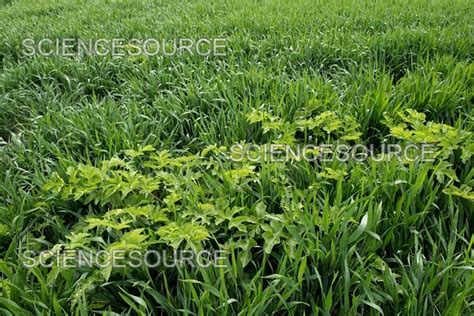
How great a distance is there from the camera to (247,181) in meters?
1.73

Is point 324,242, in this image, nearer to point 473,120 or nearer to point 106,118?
point 473,120

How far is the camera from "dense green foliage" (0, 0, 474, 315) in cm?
134

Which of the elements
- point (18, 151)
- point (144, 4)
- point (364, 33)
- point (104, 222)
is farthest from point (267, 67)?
point (144, 4)

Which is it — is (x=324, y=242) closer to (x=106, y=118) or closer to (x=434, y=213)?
(x=434, y=213)

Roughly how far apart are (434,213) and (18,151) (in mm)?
2041

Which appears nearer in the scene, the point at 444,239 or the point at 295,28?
the point at 444,239

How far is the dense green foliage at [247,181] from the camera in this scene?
1.34m

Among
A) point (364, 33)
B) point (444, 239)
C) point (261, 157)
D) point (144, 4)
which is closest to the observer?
point (444, 239)

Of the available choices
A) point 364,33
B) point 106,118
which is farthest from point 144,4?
point 106,118

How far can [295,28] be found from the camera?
12.6ft

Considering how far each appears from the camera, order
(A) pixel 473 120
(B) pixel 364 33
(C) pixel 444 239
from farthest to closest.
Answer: (B) pixel 364 33
(A) pixel 473 120
(C) pixel 444 239

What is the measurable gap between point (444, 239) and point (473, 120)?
3.08 feet

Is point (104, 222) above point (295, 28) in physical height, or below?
below

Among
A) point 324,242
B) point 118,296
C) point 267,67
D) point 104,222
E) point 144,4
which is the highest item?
point 144,4
